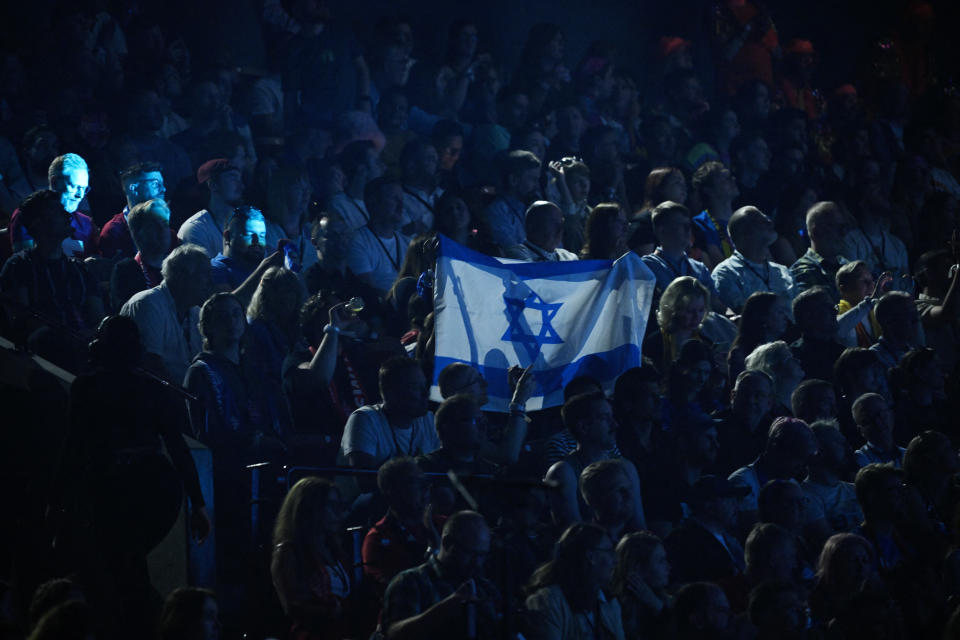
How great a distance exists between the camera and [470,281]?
9.04m

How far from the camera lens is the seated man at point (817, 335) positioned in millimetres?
9250

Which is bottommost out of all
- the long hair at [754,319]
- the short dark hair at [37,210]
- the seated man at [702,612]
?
the seated man at [702,612]

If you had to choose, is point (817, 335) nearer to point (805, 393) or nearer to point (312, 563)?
point (805, 393)

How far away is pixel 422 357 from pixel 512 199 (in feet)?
6.44

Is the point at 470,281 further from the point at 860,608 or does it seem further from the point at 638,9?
the point at 638,9

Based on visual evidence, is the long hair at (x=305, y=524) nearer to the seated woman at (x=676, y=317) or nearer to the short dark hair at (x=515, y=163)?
the seated woman at (x=676, y=317)

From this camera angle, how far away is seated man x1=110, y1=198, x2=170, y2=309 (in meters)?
8.87

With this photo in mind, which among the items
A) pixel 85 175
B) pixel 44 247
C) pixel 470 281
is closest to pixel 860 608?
pixel 470 281

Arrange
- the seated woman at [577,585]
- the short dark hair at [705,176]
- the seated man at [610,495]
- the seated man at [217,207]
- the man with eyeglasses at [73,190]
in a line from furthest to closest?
the short dark hair at [705,176] < the seated man at [217,207] < the man with eyeglasses at [73,190] < the seated man at [610,495] < the seated woman at [577,585]

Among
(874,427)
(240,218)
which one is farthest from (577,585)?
(240,218)

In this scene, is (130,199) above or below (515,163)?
below

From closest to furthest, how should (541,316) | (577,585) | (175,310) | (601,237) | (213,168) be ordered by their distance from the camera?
1. (577,585)
2. (175,310)
3. (541,316)
4. (601,237)
5. (213,168)

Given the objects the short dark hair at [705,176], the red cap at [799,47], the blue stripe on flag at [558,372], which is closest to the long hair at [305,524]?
the blue stripe on flag at [558,372]

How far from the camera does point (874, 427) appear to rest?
8719mm
